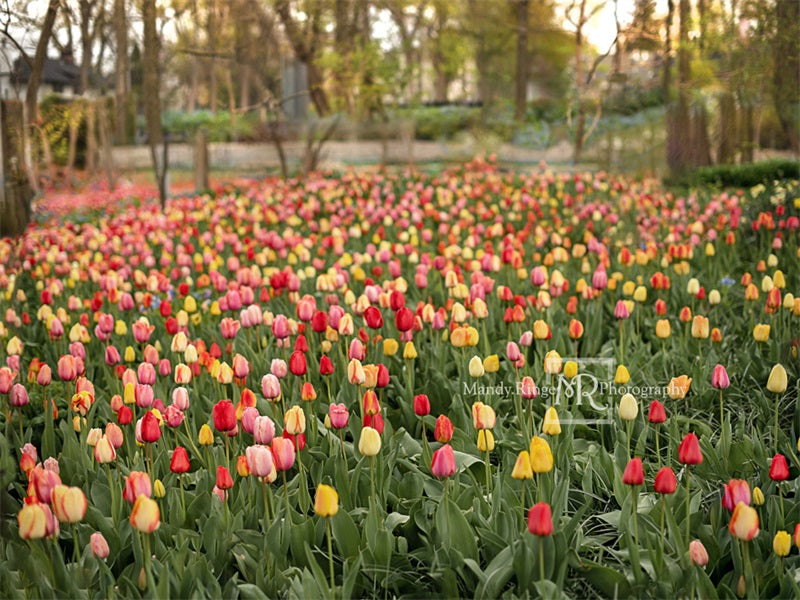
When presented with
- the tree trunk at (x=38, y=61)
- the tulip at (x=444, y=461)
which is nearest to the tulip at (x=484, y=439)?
the tulip at (x=444, y=461)

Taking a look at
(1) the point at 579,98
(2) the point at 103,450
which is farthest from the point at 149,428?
(1) the point at 579,98

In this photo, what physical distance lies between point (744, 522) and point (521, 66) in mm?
14142

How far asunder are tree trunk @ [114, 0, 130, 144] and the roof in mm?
524

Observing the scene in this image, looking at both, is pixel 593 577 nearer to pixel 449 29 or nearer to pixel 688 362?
pixel 688 362

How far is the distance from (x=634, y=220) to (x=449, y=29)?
989 centimetres

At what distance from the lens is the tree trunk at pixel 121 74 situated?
21.9 feet

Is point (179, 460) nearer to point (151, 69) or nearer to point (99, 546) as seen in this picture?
point (99, 546)

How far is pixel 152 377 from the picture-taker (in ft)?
8.83

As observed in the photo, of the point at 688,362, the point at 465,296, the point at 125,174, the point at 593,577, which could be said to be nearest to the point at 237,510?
the point at 593,577

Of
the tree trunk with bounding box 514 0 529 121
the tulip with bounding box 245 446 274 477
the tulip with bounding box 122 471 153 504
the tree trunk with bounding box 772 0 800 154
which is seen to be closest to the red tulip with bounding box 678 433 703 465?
the tulip with bounding box 245 446 274 477

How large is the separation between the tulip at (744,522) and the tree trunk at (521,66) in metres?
13.5

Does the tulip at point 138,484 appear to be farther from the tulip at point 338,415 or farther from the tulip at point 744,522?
the tulip at point 744,522

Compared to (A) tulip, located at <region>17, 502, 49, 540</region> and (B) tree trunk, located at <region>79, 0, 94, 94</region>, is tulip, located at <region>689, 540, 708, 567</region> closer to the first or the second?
(A) tulip, located at <region>17, 502, 49, 540</region>

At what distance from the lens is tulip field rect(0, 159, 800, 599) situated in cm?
194
